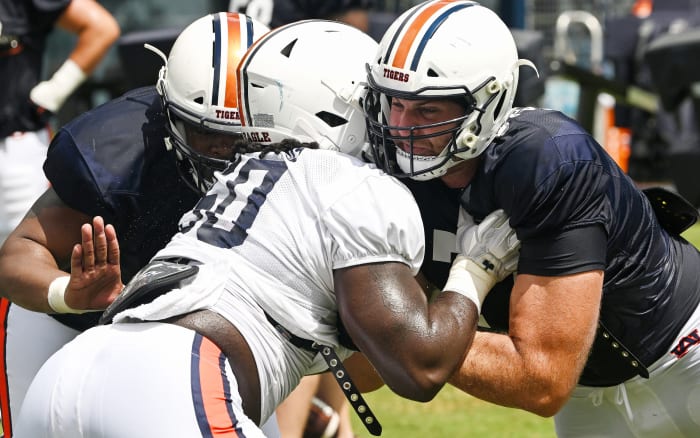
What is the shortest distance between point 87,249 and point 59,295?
371 millimetres

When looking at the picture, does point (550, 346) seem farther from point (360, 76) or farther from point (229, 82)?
point (229, 82)

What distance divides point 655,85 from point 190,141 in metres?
7.91

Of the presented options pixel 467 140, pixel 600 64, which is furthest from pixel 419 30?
pixel 600 64

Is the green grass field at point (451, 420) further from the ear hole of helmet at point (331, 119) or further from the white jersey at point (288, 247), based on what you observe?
the white jersey at point (288, 247)

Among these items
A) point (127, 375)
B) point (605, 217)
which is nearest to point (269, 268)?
point (127, 375)

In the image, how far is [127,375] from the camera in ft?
7.82

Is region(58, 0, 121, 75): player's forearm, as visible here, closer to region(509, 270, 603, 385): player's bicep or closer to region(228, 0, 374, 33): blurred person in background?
region(228, 0, 374, 33): blurred person in background

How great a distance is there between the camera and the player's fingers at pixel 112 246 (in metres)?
2.69

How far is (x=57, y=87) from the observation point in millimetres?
5168

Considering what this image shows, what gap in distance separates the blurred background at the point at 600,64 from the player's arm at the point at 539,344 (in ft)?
14.0

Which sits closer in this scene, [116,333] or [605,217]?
[116,333]

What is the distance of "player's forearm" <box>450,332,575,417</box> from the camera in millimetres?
2809

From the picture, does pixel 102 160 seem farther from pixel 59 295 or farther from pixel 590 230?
pixel 590 230

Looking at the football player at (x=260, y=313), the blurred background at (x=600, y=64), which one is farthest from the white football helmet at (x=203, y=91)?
the blurred background at (x=600, y=64)
